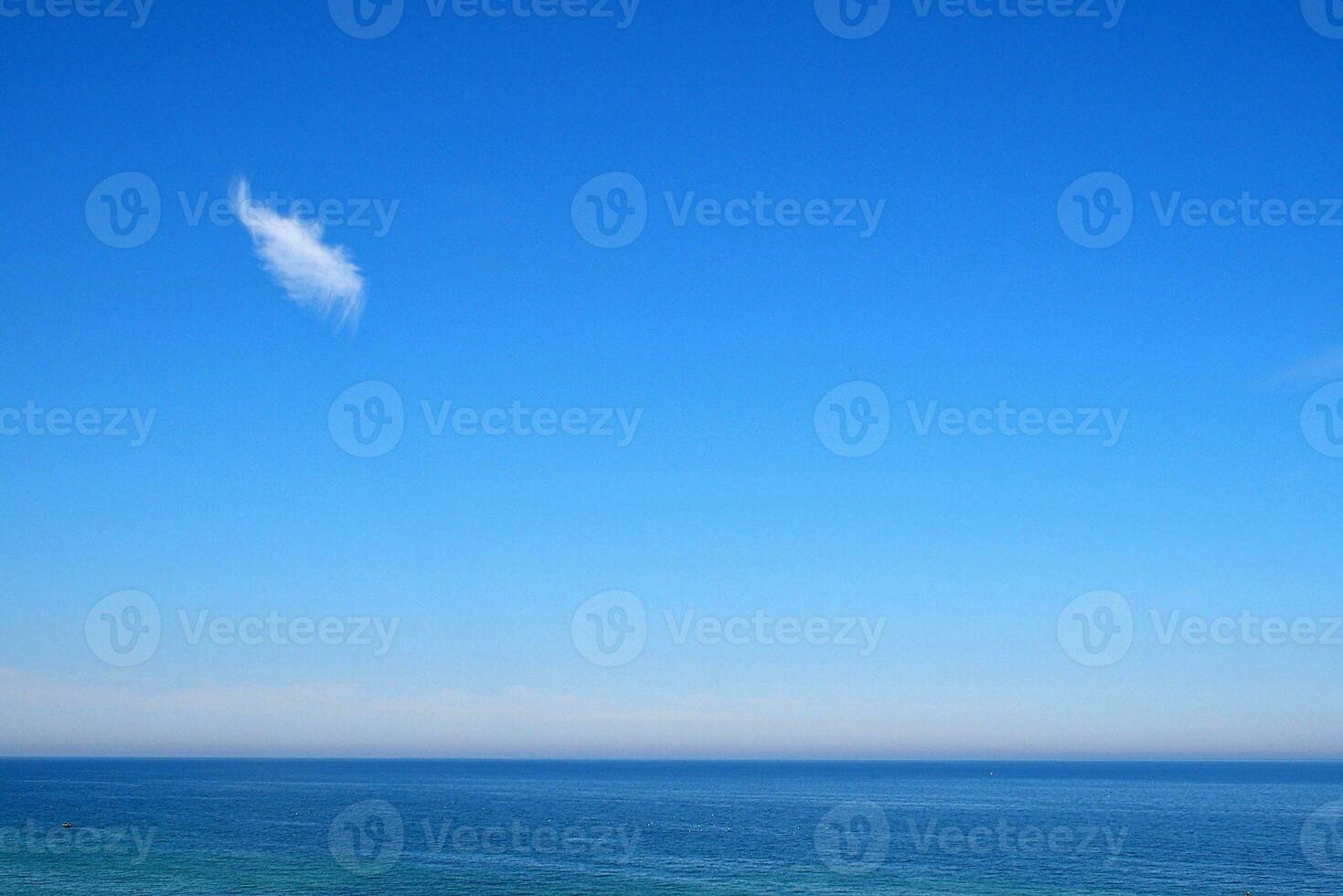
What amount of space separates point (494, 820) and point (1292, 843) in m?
76.0

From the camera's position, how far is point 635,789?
604 feet

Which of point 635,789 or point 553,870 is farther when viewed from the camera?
point 635,789

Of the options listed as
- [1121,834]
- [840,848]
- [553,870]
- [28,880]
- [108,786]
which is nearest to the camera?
[28,880]

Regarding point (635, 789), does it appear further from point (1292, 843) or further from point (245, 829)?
point (1292, 843)

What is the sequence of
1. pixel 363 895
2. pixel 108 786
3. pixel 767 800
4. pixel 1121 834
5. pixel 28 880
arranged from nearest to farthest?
pixel 363 895 → pixel 28 880 → pixel 1121 834 → pixel 767 800 → pixel 108 786

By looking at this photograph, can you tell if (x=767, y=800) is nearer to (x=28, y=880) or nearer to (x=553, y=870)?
(x=553, y=870)

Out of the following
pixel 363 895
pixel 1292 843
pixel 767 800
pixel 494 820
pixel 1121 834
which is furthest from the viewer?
pixel 767 800

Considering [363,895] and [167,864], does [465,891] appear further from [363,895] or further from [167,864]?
[167,864]

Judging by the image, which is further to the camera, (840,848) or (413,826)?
(413,826)

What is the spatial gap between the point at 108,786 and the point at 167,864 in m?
138

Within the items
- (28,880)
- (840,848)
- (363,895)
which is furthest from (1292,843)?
(28,880)

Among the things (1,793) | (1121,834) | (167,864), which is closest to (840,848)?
(1121,834)

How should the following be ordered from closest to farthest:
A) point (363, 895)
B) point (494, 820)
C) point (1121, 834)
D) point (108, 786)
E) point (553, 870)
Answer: point (363, 895)
point (553, 870)
point (1121, 834)
point (494, 820)
point (108, 786)

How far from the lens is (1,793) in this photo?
150m
